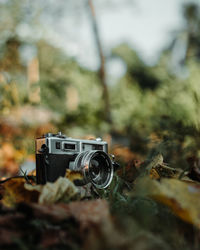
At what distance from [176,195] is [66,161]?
73 centimetres

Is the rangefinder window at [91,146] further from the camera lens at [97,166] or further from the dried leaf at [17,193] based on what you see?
the dried leaf at [17,193]

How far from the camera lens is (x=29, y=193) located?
745 mm

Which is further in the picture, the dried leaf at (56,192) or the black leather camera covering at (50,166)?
the black leather camera covering at (50,166)

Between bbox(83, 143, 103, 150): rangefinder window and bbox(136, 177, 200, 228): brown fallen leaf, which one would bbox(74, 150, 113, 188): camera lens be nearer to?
bbox(83, 143, 103, 150): rangefinder window

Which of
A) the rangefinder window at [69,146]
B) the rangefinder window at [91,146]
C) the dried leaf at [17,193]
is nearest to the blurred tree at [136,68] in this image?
the rangefinder window at [91,146]

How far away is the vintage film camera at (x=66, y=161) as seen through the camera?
1132mm

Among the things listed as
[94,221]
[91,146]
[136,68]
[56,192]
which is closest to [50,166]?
[91,146]

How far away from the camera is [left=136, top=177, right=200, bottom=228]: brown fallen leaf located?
552mm

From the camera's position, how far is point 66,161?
124 cm

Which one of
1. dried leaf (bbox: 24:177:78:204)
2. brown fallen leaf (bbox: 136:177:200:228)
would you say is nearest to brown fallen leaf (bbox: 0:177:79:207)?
dried leaf (bbox: 24:177:78:204)

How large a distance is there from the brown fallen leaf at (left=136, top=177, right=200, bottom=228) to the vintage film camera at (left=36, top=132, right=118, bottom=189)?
52 centimetres

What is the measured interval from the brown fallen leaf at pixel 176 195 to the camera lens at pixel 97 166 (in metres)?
0.53

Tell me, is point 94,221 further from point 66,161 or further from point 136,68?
point 136,68

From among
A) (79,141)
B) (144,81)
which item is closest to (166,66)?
(144,81)
